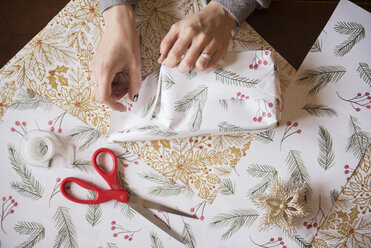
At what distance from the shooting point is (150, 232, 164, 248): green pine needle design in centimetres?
56

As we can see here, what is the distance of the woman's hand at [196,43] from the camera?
1.67ft

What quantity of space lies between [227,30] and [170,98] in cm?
19

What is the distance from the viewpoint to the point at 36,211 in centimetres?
57

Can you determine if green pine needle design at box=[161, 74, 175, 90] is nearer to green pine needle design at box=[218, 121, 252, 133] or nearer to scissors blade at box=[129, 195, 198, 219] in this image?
green pine needle design at box=[218, 121, 252, 133]

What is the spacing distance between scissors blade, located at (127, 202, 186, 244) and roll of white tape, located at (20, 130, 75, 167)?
Answer: 0.17 m

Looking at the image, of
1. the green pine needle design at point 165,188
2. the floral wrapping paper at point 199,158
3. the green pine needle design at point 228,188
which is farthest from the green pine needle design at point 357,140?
the green pine needle design at point 165,188

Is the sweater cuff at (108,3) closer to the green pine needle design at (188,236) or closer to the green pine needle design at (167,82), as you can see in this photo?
the green pine needle design at (167,82)

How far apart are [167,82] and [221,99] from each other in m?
0.11

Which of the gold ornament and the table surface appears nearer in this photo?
the gold ornament

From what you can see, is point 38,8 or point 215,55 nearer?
point 215,55

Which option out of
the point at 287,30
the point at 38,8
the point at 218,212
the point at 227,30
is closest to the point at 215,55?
the point at 227,30

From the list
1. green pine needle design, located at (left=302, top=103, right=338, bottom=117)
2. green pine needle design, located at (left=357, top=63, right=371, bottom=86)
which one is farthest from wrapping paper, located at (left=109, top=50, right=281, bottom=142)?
green pine needle design, located at (left=357, top=63, right=371, bottom=86)

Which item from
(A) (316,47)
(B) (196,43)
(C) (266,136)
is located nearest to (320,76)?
(A) (316,47)

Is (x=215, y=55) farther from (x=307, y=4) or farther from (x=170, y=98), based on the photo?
(x=307, y=4)
